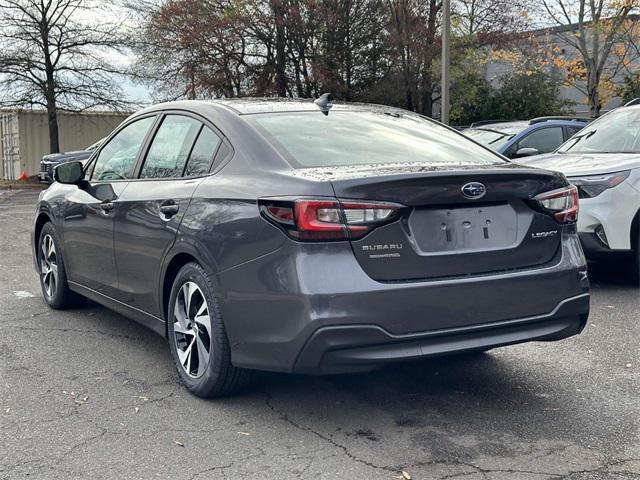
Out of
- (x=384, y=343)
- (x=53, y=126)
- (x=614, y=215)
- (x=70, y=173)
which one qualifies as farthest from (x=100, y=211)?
(x=53, y=126)

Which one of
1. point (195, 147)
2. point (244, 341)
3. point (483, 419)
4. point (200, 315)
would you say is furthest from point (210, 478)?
point (195, 147)

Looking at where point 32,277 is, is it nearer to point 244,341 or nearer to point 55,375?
point 55,375

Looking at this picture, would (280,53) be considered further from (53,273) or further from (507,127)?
(53,273)

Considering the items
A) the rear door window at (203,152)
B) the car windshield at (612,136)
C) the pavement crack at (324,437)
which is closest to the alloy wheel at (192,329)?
the pavement crack at (324,437)

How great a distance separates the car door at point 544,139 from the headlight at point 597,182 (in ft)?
15.2

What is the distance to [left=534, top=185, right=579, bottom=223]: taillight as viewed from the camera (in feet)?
13.1

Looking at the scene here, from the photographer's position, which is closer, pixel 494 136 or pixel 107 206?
pixel 107 206

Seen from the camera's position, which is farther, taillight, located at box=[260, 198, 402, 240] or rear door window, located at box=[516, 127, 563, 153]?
rear door window, located at box=[516, 127, 563, 153]

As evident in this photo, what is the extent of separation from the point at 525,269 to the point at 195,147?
77.8 inches

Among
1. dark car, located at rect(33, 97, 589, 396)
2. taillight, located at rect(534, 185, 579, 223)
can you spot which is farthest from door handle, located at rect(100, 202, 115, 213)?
taillight, located at rect(534, 185, 579, 223)

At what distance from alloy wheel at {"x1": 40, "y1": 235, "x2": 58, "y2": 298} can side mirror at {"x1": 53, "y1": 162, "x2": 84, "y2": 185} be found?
79 cm

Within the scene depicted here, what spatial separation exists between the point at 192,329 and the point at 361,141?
4.47 feet

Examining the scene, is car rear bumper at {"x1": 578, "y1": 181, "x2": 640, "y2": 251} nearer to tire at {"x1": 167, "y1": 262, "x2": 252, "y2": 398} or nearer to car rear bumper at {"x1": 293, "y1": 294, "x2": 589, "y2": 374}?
car rear bumper at {"x1": 293, "y1": 294, "x2": 589, "y2": 374}

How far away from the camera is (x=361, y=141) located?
436 centimetres
